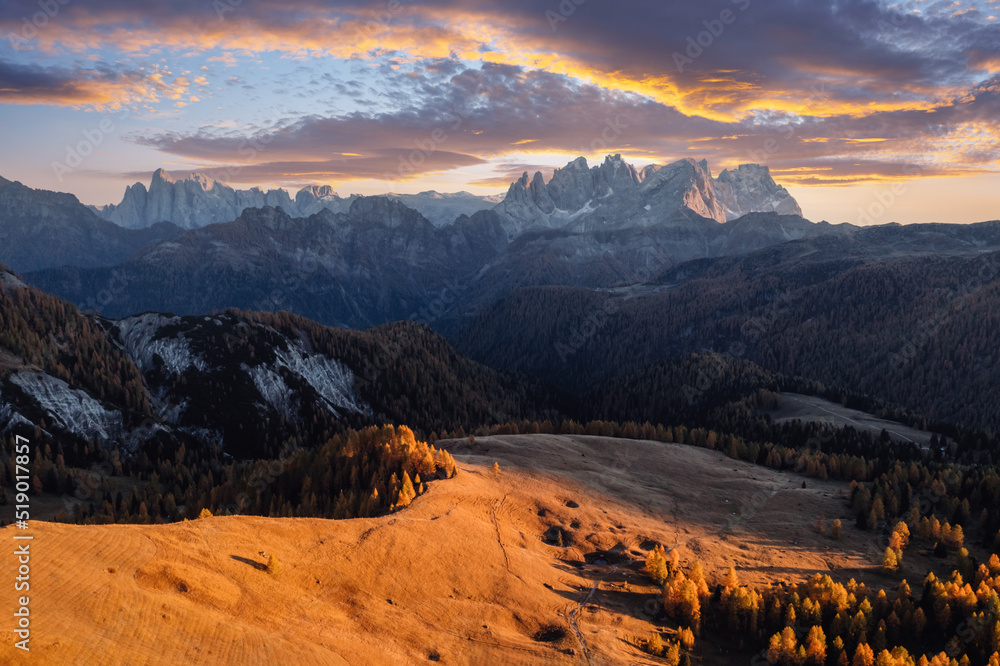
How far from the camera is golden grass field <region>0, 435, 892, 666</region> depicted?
1259 inches

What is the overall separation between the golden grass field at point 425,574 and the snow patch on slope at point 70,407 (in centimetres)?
11311

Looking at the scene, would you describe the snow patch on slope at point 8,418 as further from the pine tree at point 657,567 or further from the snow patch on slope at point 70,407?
the pine tree at point 657,567

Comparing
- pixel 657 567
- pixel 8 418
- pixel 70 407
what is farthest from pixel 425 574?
pixel 70 407

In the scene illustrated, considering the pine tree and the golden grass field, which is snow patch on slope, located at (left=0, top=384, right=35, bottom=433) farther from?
the pine tree

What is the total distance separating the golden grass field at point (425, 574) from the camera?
32.0 m

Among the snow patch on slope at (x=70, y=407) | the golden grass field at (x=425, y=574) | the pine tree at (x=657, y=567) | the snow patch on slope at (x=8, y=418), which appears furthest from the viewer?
the snow patch on slope at (x=70, y=407)

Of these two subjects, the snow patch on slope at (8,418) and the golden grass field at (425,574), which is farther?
the snow patch on slope at (8,418)

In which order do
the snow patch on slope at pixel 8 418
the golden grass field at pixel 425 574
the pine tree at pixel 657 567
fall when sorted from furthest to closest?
the snow patch on slope at pixel 8 418 < the pine tree at pixel 657 567 < the golden grass field at pixel 425 574

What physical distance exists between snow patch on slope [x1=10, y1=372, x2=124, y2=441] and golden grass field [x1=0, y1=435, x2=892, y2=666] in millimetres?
113107

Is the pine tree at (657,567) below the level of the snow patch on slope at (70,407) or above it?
above

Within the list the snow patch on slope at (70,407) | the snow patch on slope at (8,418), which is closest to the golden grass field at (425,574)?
the snow patch on slope at (8,418)

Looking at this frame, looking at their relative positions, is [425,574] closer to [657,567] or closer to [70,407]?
[657,567]

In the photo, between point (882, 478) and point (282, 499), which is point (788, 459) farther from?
point (282, 499)

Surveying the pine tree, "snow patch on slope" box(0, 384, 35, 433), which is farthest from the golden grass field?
"snow patch on slope" box(0, 384, 35, 433)
